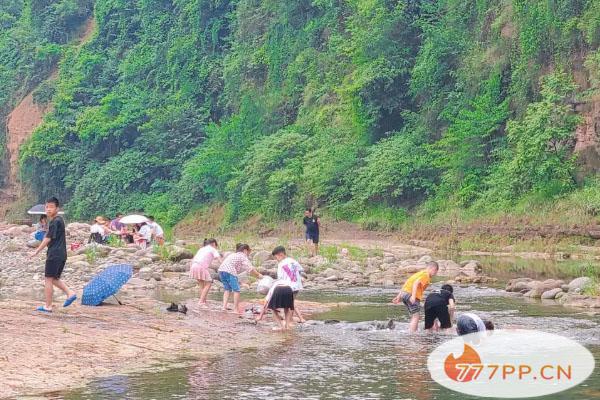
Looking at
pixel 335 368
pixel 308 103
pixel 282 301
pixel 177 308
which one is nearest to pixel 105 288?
pixel 177 308

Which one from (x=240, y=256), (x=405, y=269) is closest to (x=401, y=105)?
(x=405, y=269)

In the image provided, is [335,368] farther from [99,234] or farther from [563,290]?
[99,234]

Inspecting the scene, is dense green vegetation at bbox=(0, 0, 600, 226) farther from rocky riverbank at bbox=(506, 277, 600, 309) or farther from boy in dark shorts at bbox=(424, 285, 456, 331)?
boy in dark shorts at bbox=(424, 285, 456, 331)

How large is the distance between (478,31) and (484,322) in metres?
27.6

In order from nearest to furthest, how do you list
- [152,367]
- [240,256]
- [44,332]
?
[152,367] < [44,332] < [240,256]

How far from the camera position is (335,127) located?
4519 centimetres

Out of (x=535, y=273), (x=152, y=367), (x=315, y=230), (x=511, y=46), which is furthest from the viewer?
(x=511, y=46)

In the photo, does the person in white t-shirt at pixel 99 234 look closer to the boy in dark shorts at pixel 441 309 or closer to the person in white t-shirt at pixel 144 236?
the person in white t-shirt at pixel 144 236

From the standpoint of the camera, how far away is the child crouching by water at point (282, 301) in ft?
54.0

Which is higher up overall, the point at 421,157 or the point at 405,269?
the point at 421,157

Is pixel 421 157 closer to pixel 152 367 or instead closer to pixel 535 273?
pixel 535 273

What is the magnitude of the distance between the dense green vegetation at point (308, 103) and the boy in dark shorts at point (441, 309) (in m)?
19.0

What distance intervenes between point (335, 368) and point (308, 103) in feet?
120

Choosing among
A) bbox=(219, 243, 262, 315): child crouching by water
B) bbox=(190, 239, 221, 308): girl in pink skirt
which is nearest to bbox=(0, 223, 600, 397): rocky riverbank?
bbox=(190, 239, 221, 308): girl in pink skirt
